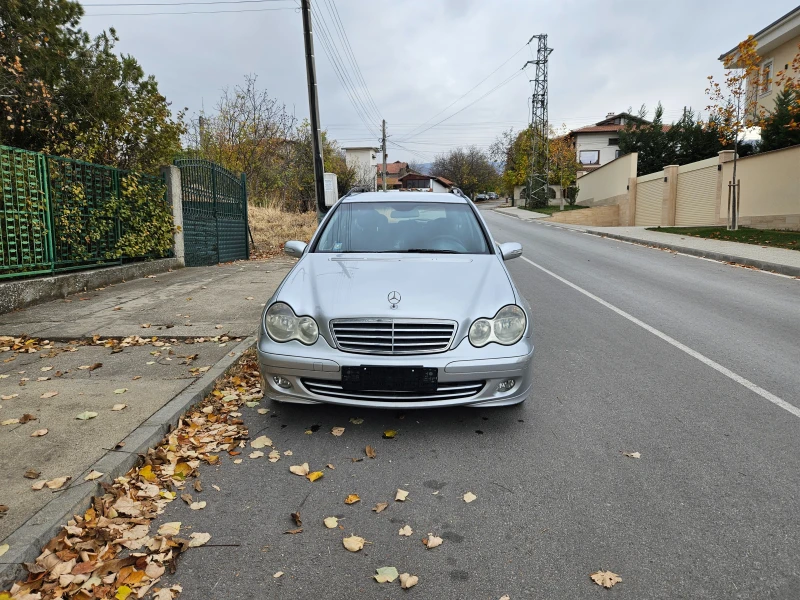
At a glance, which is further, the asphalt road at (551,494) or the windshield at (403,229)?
the windshield at (403,229)

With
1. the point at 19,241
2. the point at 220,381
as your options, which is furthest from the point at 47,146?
the point at 220,381

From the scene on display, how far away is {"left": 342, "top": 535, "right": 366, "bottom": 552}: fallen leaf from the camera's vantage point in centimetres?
271

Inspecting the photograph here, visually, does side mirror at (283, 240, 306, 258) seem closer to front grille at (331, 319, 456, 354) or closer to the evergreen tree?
front grille at (331, 319, 456, 354)

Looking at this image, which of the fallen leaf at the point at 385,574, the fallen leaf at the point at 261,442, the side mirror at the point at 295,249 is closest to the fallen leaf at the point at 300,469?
the fallen leaf at the point at 261,442

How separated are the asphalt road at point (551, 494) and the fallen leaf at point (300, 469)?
0.15ft

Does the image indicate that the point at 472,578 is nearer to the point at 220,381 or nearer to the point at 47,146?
the point at 220,381

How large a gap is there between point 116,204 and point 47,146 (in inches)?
61.4

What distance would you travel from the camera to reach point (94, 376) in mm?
5152

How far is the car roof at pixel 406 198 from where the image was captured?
19.2 ft

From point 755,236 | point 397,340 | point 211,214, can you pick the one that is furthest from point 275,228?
point 397,340

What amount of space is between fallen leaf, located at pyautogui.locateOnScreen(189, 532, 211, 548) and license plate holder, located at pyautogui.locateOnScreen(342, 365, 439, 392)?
1.26m

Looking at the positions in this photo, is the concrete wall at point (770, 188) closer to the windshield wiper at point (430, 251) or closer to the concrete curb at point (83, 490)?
the windshield wiper at point (430, 251)

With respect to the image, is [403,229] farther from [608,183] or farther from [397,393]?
[608,183]

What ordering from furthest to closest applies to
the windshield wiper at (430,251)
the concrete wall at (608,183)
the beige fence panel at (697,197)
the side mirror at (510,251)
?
the concrete wall at (608,183) → the beige fence panel at (697,197) → the side mirror at (510,251) → the windshield wiper at (430,251)
